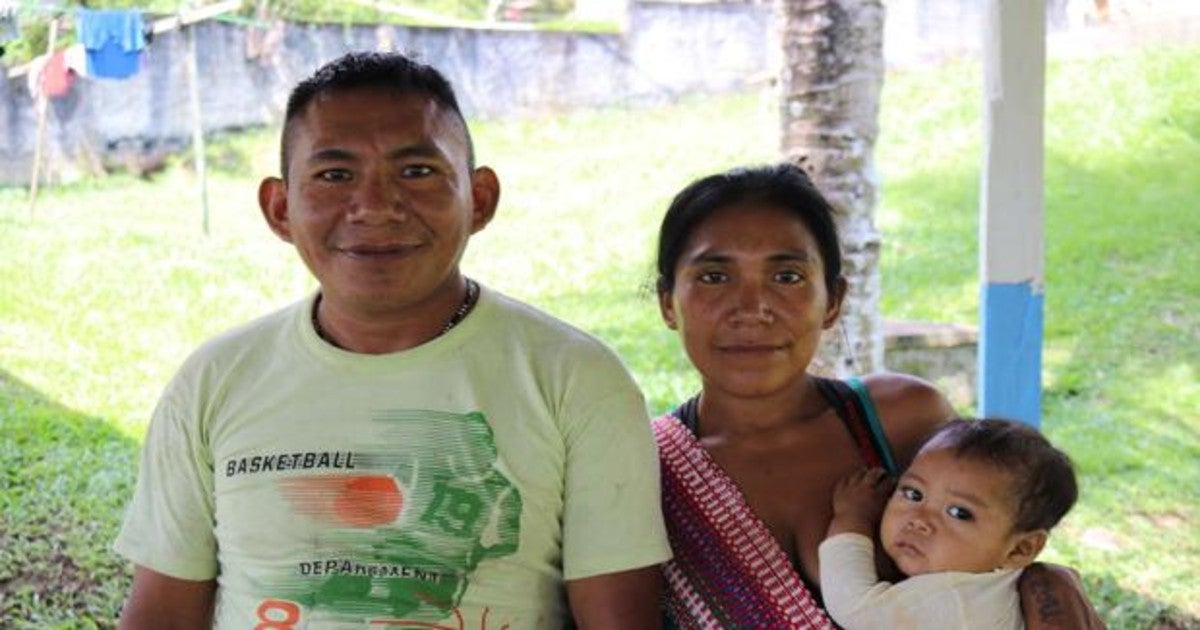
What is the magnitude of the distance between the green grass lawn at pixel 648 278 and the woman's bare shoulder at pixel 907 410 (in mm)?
537

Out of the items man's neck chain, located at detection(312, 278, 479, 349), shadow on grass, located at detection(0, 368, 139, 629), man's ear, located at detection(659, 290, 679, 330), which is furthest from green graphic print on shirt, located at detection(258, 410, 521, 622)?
shadow on grass, located at detection(0, 368, 139, 629)

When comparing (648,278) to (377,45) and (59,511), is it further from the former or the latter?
(377,45)

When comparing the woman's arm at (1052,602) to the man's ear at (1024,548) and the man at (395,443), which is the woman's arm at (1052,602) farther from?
the man at (395,443)

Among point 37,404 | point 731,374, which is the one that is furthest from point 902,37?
point 731,374

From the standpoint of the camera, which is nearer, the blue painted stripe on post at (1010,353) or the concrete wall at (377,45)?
the blue painted stripe on post at (1010,353)

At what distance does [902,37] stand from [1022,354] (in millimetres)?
11711

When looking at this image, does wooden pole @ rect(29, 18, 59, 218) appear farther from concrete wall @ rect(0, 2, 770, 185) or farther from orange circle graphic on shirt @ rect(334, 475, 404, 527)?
orange circle graphic on shirt @ rect(334, 475, 404, 527)

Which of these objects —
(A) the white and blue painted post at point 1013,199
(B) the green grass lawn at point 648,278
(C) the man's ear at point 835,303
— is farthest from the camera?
(B) the green grass lawn at point 648,278

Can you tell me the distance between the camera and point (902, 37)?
15484mm

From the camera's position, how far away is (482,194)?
2375mm

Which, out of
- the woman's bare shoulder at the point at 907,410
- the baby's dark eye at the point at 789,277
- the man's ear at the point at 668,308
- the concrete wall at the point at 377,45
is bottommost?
the woman's bare shoulder at the point at 907,410

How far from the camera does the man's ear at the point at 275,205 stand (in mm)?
2354

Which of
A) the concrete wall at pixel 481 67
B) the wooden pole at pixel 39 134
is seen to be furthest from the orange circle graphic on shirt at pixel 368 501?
the concrete wall at pixel 481 67

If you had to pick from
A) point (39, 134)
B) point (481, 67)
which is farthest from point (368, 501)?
point (481, 67)
